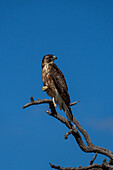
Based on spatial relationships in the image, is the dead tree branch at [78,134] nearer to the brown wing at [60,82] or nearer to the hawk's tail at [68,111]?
the hawk's tail at [68,111]

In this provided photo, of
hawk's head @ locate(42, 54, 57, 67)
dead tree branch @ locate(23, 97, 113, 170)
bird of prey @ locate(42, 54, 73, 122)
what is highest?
hawk's head @ locate(42, 54, 57, 67)

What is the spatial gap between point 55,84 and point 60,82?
229 millimetres

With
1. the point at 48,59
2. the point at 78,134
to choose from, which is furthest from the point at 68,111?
the point at 48,59

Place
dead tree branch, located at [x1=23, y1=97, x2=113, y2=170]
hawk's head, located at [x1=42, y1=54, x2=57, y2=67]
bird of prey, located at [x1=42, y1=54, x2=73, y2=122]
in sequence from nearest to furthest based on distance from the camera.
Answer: dead tree branch, located at [x1=23, y1=97, x2=113, y2=170] < bird of prey, located at [x1=42, y1=54, x2=73, y2=122] < hawk's head, located at [x1=42, y1=54, x2=57, y2=67]

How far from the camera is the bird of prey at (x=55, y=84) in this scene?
10.9 meters

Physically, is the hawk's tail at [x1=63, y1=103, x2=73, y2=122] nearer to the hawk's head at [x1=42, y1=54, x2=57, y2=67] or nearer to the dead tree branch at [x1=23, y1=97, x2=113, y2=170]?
the dead tree branch at [x1=23, y1=97, x2=113, y2=170]

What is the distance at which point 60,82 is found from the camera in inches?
434

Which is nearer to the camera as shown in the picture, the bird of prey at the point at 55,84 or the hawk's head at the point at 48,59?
the bird of prey at the point at 55,84

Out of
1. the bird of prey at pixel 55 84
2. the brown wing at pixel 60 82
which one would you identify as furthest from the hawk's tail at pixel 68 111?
the brown wing at pixel 60 82

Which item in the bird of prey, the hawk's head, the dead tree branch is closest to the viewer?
the dead tree branch

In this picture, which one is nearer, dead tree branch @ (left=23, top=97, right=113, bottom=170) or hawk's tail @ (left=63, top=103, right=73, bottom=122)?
dead tree branch @ (left=23, top=97, right=113, bottom=170)

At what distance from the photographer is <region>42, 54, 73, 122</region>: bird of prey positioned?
35.7 ft

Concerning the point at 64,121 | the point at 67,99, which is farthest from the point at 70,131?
the point at 67,99

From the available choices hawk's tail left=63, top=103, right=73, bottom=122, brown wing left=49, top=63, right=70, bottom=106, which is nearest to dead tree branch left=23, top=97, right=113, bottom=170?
hawk's tail left=63, top=103, right=73, bottom=122
